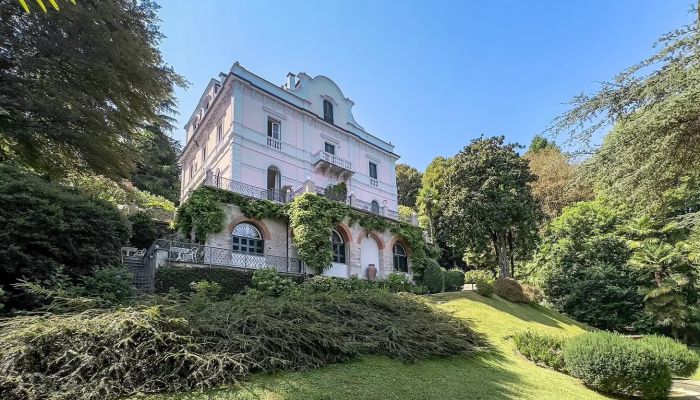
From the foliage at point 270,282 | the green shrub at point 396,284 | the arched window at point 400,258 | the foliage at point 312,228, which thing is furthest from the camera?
the arched window at point 400,258

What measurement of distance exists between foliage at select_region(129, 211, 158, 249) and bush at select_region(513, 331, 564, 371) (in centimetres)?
1685

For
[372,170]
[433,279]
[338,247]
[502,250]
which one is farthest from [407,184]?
[338,247]

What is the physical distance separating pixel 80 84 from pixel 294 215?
31.6ft

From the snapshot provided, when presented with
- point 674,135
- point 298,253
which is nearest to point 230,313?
point 674,135

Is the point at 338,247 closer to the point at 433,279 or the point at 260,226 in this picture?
the point at 260,226

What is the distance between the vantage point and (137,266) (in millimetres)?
14328

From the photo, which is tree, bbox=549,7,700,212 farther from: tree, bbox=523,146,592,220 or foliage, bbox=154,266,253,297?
tree, bbox=523,146,592,220

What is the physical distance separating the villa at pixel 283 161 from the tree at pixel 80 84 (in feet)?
17.5

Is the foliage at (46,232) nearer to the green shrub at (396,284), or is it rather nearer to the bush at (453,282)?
the green shrub at (396,284)

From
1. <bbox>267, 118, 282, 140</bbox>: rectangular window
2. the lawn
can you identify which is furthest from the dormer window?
the lawn

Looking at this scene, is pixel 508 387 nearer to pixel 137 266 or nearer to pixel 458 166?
pixel 137 266

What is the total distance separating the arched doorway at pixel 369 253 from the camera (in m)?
21.3

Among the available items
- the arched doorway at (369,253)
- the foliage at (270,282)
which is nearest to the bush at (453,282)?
the arched doorway at (369,253)

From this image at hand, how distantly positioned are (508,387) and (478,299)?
922 centimetres
